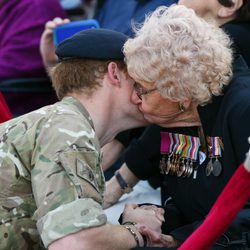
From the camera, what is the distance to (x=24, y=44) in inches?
163

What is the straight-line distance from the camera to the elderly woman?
2207 millimetres

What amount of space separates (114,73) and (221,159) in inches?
18.2

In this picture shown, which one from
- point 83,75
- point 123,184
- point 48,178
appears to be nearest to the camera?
point 48,178

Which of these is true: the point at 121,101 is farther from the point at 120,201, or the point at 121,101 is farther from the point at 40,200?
the point at 120,201

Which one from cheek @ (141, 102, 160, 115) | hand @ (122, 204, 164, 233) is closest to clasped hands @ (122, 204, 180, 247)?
hand @ (122, 204, 164, 233)

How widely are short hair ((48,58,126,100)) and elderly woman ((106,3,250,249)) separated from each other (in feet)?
0.33

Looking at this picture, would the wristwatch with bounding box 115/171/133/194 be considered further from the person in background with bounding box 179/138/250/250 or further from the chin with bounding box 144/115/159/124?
the person in background with bounding box 179/138/250/250

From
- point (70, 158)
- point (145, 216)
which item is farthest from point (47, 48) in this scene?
point (70, 158)

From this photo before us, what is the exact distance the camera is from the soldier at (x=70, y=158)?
191cm

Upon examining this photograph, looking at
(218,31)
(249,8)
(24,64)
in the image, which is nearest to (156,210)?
(218,31)

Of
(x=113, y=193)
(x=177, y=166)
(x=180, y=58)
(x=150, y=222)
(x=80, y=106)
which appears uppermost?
(x=180, y=58)

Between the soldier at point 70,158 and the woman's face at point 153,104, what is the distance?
0.03 meters

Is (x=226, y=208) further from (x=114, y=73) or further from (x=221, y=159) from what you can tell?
(x=114, y=73)

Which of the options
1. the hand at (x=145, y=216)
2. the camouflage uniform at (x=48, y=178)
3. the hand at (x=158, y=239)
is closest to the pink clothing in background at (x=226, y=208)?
the camouflage uniform at (x=48, y=178)
